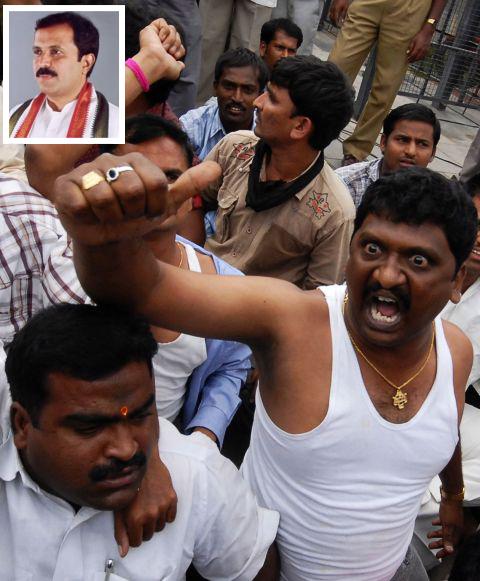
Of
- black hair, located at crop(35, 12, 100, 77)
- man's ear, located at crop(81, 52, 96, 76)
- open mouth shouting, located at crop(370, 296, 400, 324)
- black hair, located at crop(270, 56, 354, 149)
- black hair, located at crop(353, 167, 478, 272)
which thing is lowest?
black hair, located at crop(270, 56, 354, 149)

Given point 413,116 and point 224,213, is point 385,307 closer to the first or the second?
point 224,213

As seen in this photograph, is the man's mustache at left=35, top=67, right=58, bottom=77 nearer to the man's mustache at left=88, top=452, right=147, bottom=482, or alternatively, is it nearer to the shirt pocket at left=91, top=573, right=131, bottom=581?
the man's mustache at left=88, top=452, right=147, bottom=482

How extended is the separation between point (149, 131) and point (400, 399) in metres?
1.18

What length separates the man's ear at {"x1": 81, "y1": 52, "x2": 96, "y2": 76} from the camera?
115 cm

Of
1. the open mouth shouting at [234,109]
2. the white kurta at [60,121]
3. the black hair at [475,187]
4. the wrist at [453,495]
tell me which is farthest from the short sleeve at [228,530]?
the open mouth shouting at [234,109]

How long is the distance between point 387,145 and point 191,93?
1470 millimetres

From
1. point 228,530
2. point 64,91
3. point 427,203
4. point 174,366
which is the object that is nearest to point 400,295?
point 427,203

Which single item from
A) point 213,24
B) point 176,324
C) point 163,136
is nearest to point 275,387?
point 176,324

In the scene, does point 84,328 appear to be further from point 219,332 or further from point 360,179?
point 360,179

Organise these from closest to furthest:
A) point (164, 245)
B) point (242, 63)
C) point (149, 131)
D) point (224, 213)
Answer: point (164, 245) → point (149, 131) → point (224, 213) → point (242, 63)

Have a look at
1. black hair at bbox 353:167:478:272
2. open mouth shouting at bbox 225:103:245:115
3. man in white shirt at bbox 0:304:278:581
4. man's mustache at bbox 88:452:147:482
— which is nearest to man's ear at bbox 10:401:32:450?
man in white shirt at bbox 0:304:278:581

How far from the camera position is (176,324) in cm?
128

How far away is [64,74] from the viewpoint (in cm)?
115

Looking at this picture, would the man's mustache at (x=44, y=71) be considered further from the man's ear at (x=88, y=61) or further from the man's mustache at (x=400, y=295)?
the man's mustache at (x=400, y=295)
